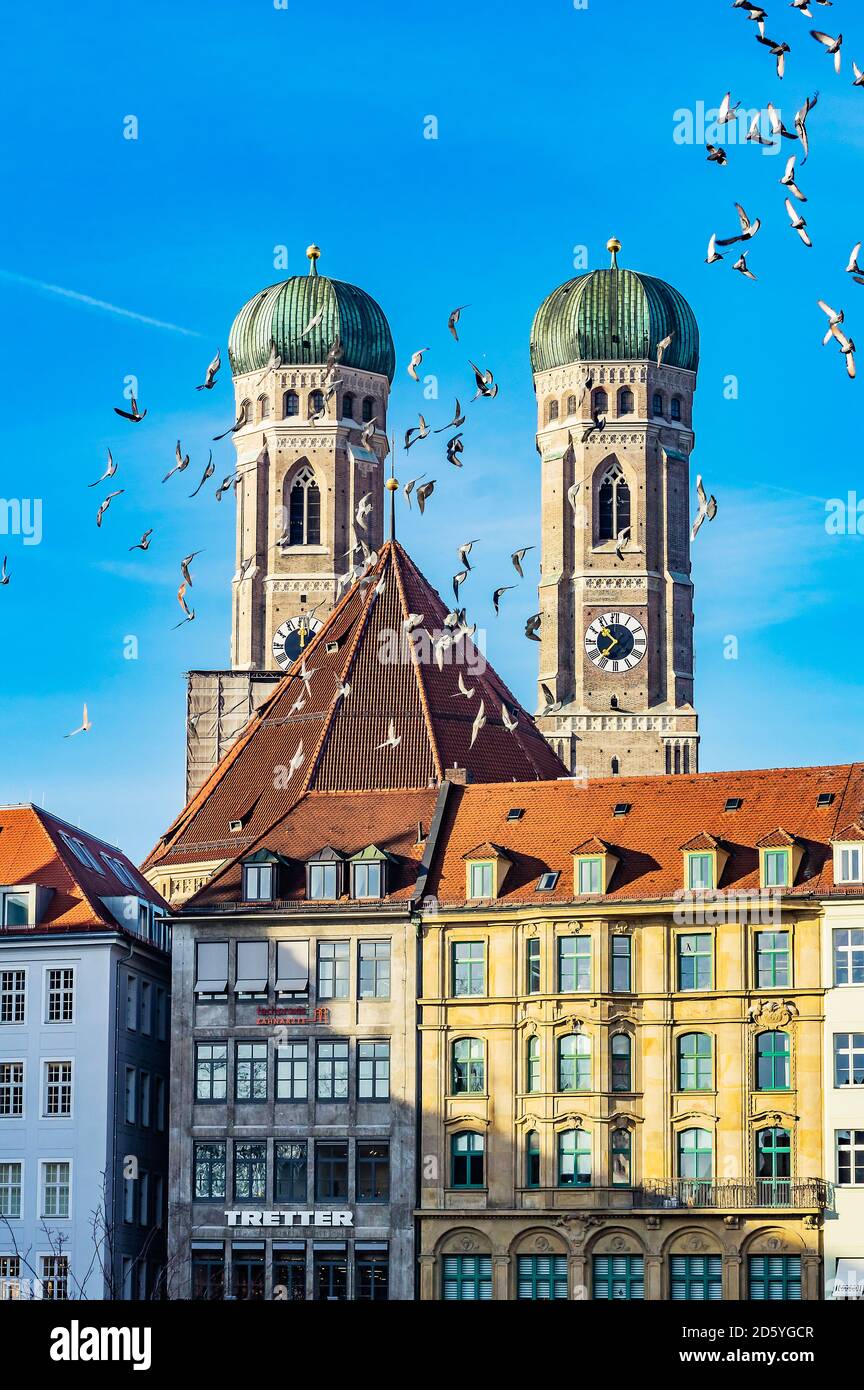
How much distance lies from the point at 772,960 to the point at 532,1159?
8031 millimetres

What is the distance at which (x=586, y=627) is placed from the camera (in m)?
164

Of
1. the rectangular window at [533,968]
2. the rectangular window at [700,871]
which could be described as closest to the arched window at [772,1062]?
the rectangular window at [700,871]

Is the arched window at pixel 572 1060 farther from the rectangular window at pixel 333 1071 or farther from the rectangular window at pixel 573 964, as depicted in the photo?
the rectangular window at pixel 333 1071

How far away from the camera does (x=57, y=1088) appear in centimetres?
8544

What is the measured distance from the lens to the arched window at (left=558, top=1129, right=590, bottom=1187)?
271 feet

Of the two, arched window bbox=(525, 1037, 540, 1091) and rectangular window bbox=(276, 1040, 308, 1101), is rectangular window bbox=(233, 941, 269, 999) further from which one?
arched window bbox=(525, 1037, 540, 1091)

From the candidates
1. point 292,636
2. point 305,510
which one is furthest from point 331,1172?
point 305,510

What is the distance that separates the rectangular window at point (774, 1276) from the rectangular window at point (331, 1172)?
10912mm

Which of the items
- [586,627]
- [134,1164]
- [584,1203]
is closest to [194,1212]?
[134,1164]

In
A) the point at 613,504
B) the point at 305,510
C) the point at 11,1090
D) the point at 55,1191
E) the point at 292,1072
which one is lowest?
the point at 55,1191

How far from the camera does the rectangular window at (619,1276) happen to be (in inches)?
3204

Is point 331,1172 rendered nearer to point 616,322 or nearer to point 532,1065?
point 532,1065
